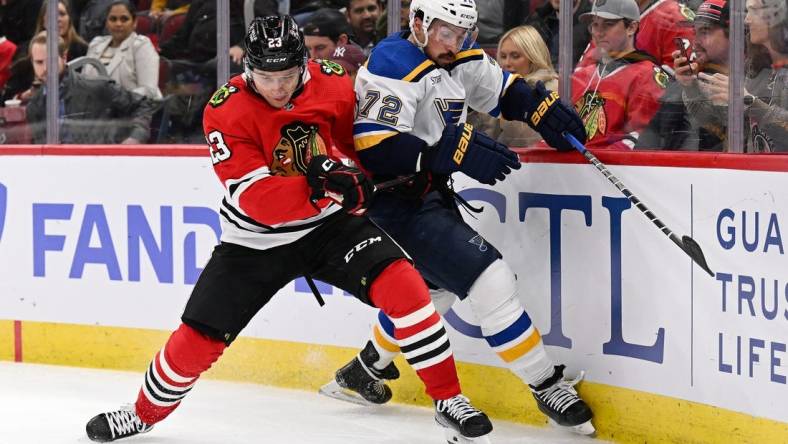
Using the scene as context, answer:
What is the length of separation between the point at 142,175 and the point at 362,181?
1.69m

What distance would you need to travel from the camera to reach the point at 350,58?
14.4 ft

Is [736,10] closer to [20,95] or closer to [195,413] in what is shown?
[195,413]

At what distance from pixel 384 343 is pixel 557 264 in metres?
0.58

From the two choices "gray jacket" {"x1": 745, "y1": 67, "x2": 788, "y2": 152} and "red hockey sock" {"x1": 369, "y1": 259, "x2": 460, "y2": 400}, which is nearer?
"gray jacket" {"x1": 745, "y1": 67, "x2": 788, "y2": 152}

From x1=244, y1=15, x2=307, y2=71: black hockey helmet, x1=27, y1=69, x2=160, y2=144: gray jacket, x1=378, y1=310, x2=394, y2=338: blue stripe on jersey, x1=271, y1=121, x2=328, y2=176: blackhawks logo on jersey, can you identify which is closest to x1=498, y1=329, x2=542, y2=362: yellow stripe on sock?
x1=378, y1=310, x2=394, y2=338: blue stripe on jersey

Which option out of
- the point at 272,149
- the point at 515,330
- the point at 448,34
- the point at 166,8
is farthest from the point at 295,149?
the point at 166,8

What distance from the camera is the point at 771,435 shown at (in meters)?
3.12

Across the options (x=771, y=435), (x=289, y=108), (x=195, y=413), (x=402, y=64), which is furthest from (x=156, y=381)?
(x=771, y=435)

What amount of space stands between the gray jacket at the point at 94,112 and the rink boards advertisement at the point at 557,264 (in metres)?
0.12

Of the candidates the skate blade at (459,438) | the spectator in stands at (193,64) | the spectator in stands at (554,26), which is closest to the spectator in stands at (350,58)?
the spectator in stands at (193,64)

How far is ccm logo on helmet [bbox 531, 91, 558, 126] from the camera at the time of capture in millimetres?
3715

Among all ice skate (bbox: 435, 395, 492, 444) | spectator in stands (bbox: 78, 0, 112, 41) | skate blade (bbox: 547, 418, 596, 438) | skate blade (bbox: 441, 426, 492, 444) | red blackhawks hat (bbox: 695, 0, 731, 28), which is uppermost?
red blackhawks hat (bbox: 695, 0, 731, 28)

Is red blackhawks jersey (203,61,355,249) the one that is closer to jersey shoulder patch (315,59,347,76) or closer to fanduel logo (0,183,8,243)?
jersey shoulder patch (315,59,347,76)

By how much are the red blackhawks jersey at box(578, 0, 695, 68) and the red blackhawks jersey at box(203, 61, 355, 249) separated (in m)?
0.81
